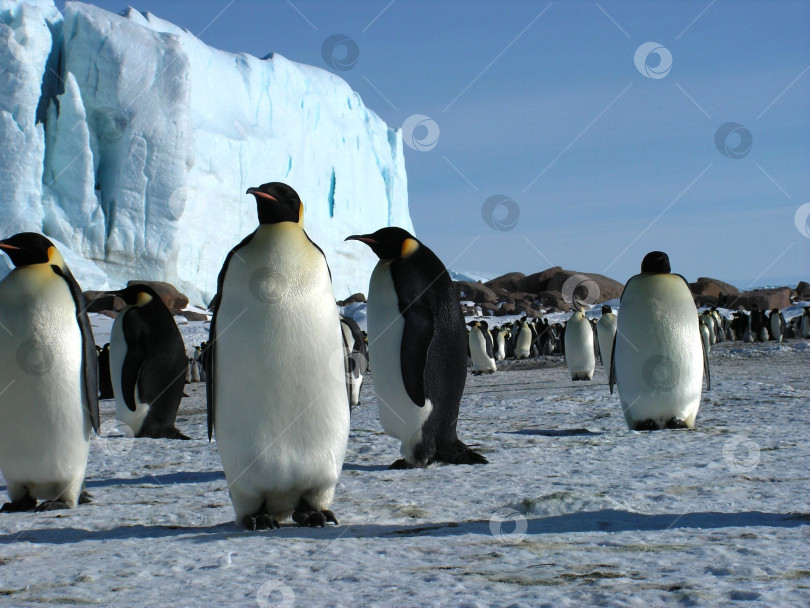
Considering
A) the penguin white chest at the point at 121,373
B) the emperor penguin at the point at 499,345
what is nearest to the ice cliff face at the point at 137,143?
the emperor penguin at the point at 499,345

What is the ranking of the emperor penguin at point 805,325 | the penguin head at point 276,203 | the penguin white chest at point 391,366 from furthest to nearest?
1. the emperor penguin at point 805,325
2. the penguin white chest at point 391,366
3. the penguin head at point 276,203

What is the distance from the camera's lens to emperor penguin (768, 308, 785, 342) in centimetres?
2125

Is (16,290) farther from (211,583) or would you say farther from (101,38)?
(101,38)

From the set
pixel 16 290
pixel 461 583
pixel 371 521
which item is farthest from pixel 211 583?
pixel 16 290

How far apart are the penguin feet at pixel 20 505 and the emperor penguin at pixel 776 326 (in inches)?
817

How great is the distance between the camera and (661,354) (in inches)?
219

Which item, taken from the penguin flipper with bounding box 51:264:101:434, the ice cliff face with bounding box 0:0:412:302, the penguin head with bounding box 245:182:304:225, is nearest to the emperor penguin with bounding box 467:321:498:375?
the penguin flipper with bounding box 51:264:101:434

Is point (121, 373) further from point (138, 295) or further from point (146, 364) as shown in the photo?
point (138, 295)

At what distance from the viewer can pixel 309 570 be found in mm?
2285

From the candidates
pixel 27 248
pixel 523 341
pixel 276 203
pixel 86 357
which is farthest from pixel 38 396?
pixel 523 341

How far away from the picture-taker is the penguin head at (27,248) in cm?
369

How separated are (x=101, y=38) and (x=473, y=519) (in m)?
27.0

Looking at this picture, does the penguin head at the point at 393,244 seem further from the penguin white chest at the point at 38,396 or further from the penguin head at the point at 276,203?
the penguin white chest at the point at 38,396

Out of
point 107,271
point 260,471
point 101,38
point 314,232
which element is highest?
point 101,38
